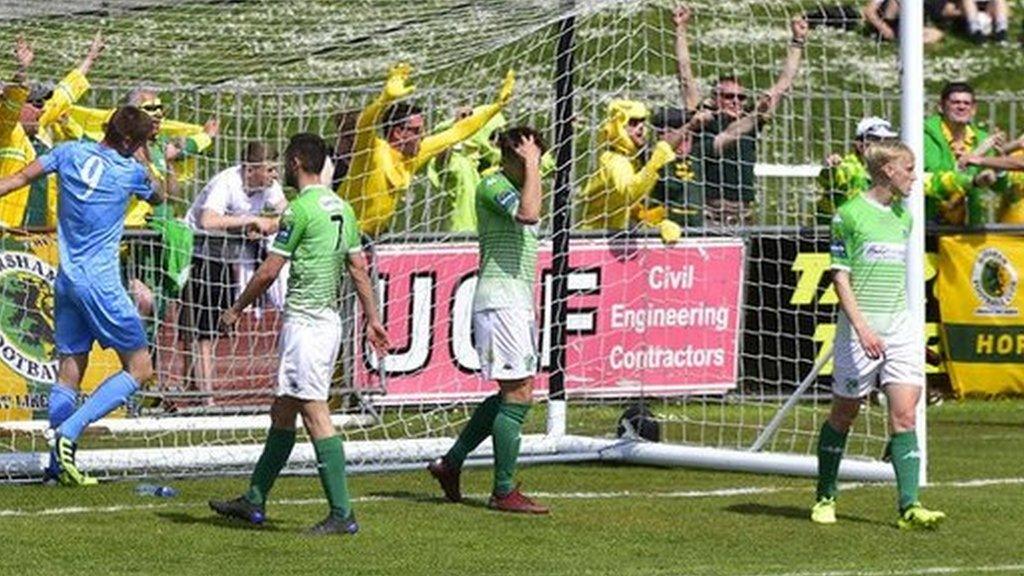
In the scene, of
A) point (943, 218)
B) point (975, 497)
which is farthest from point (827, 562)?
point (943, 218)

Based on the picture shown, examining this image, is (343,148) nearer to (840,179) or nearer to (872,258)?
(840,179)

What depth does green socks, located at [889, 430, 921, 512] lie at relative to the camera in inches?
542

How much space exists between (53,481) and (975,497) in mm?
5338

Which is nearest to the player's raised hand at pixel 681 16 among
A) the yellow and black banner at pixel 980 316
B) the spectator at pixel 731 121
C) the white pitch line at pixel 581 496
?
the spectator at pixel 731 121

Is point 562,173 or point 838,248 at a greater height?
point 562,173

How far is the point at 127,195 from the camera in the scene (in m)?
15.5

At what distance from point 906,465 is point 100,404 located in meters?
4.70

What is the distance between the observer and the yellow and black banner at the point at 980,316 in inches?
834

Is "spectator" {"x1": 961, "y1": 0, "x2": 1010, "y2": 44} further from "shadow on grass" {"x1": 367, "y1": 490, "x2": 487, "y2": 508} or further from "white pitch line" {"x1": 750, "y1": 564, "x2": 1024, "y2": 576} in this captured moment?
"white pitch line" {"x1": 750, "y1": 564, "x2": 1024, "y2": 576}

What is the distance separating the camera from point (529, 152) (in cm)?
1439

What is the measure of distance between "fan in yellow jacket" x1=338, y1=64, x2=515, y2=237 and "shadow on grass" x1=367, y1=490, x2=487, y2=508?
2957 mm

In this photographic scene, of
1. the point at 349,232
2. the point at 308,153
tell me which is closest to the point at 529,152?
the point at 349,232

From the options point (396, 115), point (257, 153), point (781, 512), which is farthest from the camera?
point (257, 153)

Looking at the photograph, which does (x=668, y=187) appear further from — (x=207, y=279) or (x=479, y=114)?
(x=207, y=279)
